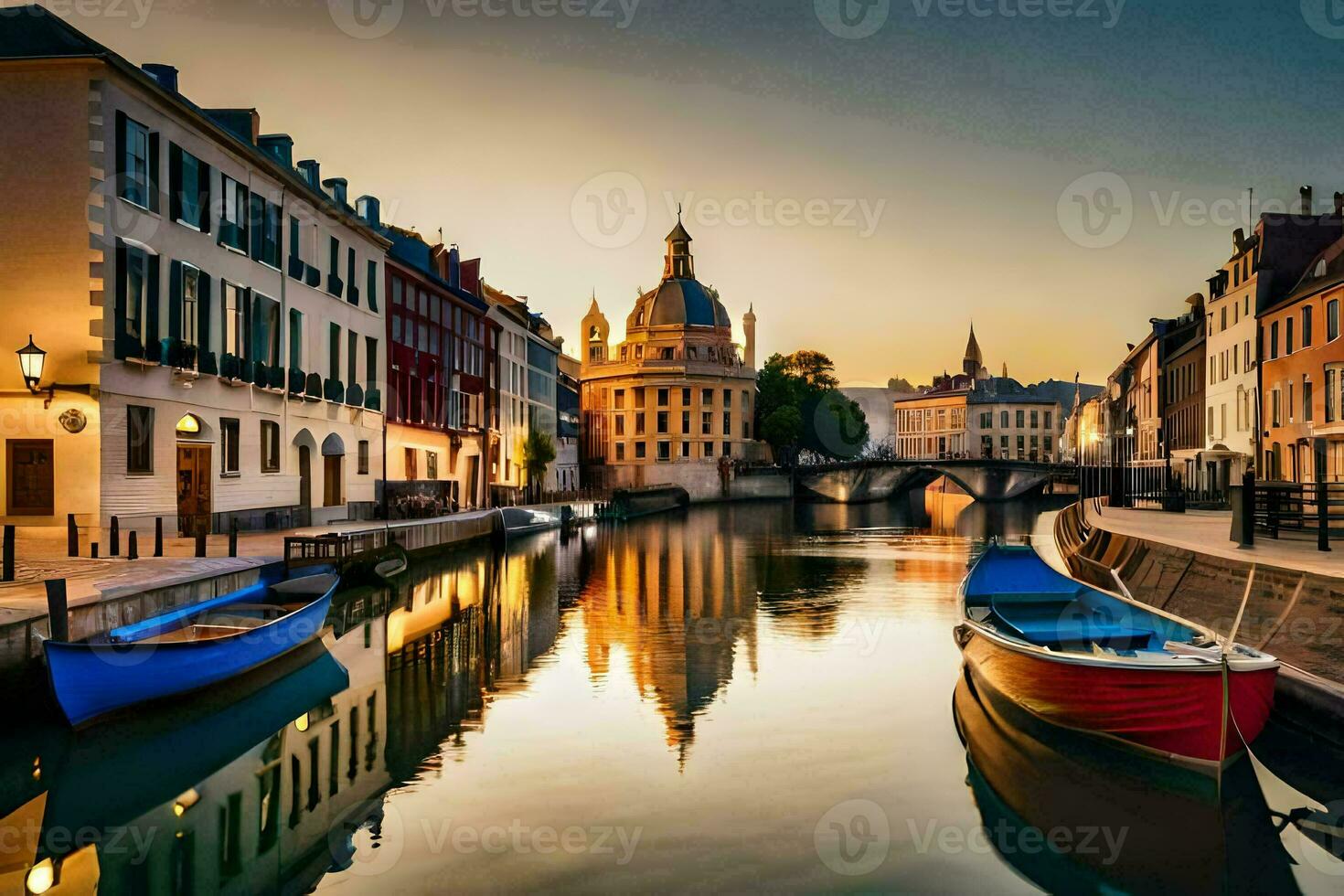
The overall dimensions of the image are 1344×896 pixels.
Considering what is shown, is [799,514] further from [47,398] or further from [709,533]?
[47,398]

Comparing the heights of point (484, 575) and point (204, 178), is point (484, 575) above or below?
below

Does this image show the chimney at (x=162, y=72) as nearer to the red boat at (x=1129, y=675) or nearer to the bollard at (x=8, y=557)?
the bollard at (x=8, y=557)

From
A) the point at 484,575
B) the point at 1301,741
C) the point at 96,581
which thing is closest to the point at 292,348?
the point at 484,575

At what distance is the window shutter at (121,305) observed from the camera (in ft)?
80.9

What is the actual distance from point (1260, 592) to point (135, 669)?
16.8 m

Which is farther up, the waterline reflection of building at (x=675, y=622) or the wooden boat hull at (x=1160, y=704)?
the wooden boat hull at (x=1160, y=704)

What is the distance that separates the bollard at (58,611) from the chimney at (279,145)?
957 inches

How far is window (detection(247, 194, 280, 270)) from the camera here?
32.5 metres

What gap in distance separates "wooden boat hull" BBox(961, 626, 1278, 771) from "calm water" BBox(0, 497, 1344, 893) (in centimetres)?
43

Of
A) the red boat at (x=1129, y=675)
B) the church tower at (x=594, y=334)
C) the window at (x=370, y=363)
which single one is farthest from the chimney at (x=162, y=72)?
the church tower at (x=594, y=334)

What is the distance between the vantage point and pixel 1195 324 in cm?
6162

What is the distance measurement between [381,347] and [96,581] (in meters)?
27.6

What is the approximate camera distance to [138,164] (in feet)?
84.8

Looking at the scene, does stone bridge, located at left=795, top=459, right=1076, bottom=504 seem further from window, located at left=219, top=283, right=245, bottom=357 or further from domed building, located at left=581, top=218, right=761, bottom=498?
window, located at left=219, top=283, right=245, bottom=357
